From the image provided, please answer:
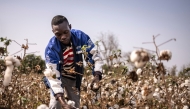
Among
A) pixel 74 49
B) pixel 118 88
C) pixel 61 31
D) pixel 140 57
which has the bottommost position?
pixel 118 88

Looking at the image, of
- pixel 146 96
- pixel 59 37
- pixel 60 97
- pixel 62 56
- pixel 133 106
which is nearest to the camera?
pixel 146 96

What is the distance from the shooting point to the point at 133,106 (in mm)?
2592

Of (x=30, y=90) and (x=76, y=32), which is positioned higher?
(x=76, y=32)

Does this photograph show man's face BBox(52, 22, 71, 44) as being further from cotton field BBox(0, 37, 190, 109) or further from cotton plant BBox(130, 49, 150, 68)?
cotton plant BBox(130, 49, 150, 68)

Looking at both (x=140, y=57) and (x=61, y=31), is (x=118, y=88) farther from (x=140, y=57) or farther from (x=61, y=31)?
(x=140, y=57)

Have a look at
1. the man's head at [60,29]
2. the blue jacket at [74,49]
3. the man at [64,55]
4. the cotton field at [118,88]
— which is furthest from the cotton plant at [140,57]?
the man's head at [60,29]

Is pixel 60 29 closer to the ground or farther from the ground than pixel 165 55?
farther from the ground

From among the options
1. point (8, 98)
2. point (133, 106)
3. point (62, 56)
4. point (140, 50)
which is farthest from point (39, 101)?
point (140, 50)

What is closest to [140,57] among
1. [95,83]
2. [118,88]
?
[95,83]

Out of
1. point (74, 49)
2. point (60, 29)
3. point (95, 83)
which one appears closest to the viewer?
point (95, 83)

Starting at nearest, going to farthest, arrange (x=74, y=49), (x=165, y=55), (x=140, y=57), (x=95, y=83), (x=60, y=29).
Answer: (x=140, y=57) → (x=165, y=55) → (x=95, y=83) → (x=60, y=29) → (x=74, y=49)

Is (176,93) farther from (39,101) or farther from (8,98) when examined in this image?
(8,98)

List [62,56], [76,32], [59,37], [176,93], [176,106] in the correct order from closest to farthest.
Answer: [59,37], [62,56], [76,32], [176,106], [176,93]

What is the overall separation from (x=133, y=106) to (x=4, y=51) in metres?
1.56
